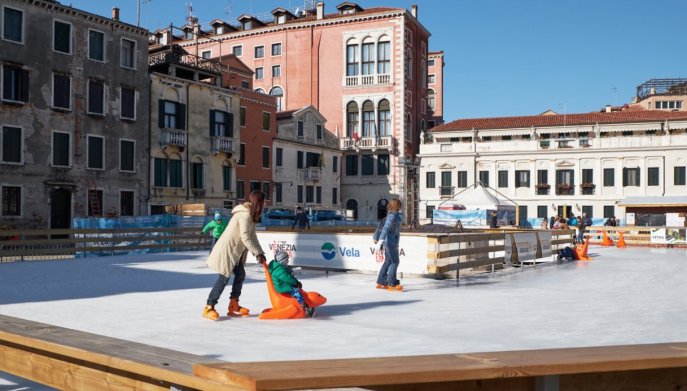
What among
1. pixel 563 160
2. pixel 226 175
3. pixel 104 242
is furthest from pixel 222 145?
pixel 563 160

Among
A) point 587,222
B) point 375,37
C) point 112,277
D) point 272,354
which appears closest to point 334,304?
point 272,354

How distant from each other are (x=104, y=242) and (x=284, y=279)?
18211mm

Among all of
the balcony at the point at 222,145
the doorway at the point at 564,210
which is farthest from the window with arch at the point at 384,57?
the balcony at the point at 222,145

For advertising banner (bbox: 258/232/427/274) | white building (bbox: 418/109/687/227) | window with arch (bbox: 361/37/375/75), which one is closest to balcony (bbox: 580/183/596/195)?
white building (bbox: 418/109/687/227)

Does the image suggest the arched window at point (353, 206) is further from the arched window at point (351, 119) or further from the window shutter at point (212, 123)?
the window shutter at point (212, 123)

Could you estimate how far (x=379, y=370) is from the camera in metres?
2.57

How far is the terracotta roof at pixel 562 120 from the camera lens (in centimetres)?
5662

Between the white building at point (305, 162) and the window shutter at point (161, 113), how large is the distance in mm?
12142

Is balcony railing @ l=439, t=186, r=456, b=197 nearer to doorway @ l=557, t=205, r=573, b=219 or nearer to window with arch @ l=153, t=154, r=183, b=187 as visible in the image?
doorway @ l=557, t=205, r=573, b=219

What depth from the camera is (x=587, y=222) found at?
1531 inches

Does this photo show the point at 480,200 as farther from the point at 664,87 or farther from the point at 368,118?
the point at 664,87

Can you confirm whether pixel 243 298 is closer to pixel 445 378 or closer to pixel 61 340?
pixel 61 340

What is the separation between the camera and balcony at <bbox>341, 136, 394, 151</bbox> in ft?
198

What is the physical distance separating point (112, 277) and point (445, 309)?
9.12 m
